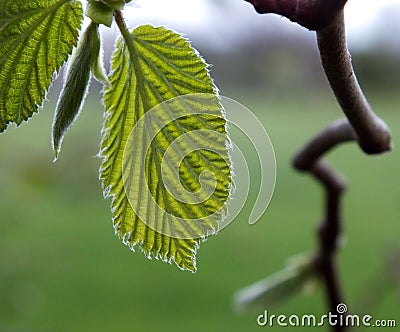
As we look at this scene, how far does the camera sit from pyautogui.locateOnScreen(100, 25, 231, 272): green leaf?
0.94 feet

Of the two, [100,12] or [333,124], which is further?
[333,124]

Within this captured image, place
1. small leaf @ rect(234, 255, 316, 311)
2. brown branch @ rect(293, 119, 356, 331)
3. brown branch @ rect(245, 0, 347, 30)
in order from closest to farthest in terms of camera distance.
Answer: brown branch @ rect(245, 0, 347, 30), brown branch @ rect(293, 119, 356, 331), small leaf @ rect(234, 255, 316, 311)

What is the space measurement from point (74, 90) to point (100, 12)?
0.12 feet

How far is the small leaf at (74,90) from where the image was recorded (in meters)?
0.27

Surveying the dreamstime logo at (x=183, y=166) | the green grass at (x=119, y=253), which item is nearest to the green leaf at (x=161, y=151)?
the dreamstime logo at (x=183, y=166)

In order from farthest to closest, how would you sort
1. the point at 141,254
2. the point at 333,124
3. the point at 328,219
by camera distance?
the point at 141,254 → the point at 328,219 → the point at 333,124

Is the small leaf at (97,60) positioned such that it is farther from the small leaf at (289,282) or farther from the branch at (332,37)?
the small leaf at (289,282)

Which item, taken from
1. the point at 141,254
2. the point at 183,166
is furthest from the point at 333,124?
the point at 141,254

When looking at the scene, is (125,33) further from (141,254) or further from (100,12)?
(141,254)

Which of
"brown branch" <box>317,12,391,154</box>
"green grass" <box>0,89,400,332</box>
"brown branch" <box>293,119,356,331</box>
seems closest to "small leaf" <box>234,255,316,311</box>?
"brown branch" <box>293,119,356,331</box>

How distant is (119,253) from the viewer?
265 cm

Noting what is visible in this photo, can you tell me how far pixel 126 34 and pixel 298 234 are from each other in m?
2.65

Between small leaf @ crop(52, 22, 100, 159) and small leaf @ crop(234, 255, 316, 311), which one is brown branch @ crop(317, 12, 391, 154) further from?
small leaf @ crop(234, 255, 316, 311)

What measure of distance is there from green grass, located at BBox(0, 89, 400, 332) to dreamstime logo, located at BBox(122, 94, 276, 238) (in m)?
0.93
